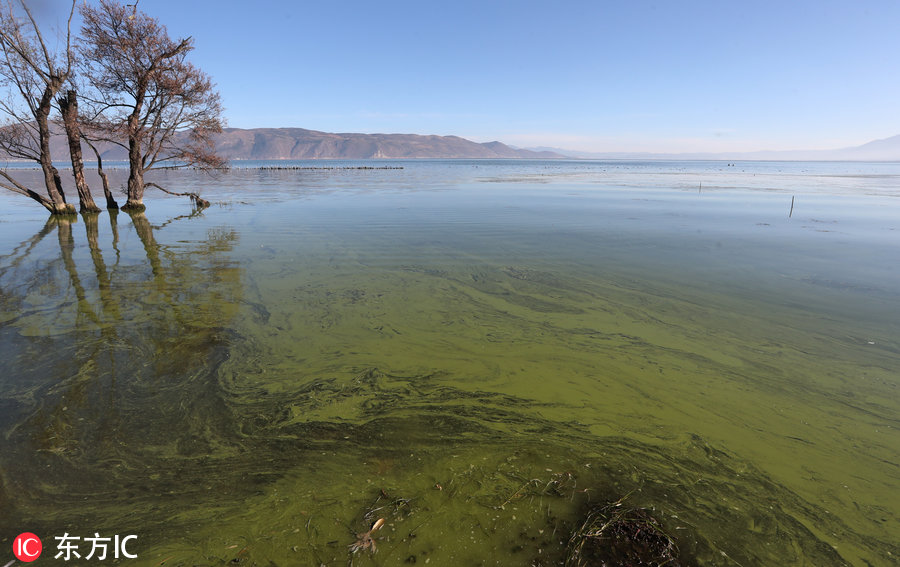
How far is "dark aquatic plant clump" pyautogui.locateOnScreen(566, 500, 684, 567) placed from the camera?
95.3 inches

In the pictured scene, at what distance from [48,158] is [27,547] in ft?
66.4

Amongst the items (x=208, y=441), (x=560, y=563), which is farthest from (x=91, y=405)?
(x=560, y=563)

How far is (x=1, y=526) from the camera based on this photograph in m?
2.52

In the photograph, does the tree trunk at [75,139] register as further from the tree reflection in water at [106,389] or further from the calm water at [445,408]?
the tree reflection in water at [106,389]

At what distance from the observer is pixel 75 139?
17.0 m

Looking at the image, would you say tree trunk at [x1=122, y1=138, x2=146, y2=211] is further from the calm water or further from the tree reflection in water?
the tree reflection in water

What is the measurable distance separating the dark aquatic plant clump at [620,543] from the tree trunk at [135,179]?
21.5 m

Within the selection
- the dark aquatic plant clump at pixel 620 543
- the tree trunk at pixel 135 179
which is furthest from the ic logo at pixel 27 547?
the tree trunk at pixel 135 179

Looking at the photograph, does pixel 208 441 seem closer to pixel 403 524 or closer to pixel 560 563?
pixel 403 524

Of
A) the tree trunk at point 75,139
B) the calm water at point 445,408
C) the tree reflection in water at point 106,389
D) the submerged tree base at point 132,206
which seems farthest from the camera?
the submerged tree base at point 132,206

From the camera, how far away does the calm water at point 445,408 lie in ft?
8.71

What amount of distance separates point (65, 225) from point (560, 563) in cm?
1844
